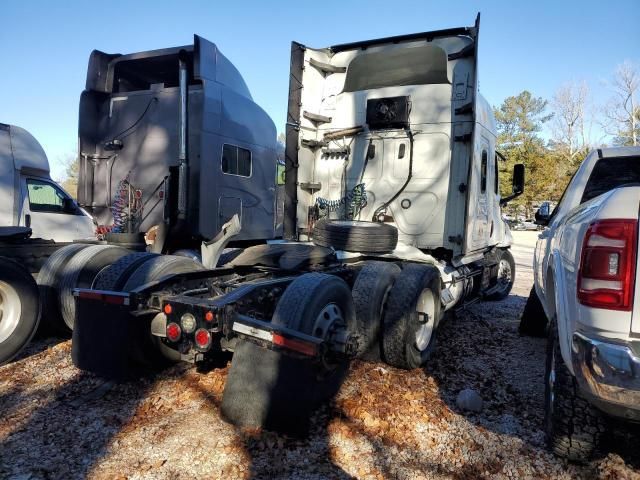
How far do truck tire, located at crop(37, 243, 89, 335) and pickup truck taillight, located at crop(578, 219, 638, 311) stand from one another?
5.02 m

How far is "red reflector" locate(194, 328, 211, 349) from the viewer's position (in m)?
2.84

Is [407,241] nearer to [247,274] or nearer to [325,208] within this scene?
[325,208]

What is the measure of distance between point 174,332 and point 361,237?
2.61m

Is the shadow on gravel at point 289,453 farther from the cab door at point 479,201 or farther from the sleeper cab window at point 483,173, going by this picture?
the sleeper cab window at point 483,173

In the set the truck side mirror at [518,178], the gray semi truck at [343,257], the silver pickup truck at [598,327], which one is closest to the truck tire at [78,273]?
the gray semi truck at [343,257]

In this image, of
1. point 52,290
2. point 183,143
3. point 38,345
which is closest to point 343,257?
point 183,143

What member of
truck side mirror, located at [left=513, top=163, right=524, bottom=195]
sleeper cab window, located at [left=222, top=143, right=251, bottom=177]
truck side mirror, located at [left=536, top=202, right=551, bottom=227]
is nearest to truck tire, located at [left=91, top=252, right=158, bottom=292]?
sleeper cab window, located at [left=222, top=143, right=251, bottom=177]

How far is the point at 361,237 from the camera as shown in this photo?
16.7 ft

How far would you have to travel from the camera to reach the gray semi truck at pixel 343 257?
2.88 m

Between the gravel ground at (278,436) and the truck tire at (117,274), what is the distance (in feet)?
2.72

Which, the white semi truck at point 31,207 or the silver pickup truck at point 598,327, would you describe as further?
the white semi truck at point 31,207

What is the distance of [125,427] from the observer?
123 inches

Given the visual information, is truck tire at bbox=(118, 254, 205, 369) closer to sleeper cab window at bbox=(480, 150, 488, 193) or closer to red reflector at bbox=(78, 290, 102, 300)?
red reflector at bbox=(78, 290, 102, 300)

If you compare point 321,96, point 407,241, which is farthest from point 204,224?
point 407,241
